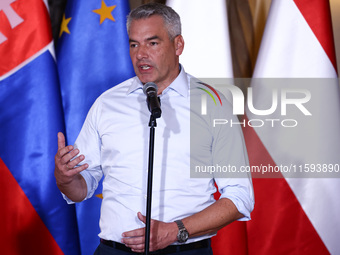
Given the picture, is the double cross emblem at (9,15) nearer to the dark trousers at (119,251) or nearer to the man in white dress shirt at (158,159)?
the man in white dress shirt at (158,159)

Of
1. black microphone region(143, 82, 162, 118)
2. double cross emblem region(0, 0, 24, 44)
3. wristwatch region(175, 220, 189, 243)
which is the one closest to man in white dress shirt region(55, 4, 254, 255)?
wristwatch region(175, 220, 189, 243)

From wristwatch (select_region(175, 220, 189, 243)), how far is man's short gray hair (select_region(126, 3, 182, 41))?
788 millimetres

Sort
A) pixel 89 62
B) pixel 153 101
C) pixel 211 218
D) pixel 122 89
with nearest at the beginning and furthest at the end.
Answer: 1. pixel 153 101
2. pixel 211 218
3. pixel 122 89
4. pixel 89 62

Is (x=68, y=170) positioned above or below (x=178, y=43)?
below

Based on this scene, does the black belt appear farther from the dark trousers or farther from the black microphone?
the black microphone

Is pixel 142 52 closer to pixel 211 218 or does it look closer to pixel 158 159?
pixel 158 159

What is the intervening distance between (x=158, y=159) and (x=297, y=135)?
35.5 inches

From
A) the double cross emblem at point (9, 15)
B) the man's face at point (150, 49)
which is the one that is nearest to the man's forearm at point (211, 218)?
the man's face at point (150, 49)

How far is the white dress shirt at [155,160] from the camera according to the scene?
5.23ft

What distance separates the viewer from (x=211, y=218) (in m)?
1.49

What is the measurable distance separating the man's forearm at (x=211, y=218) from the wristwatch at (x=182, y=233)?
0.6 inches

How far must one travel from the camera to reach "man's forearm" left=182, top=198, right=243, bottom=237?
148cm

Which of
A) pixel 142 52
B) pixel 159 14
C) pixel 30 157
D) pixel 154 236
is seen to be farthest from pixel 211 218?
pixel 30 157

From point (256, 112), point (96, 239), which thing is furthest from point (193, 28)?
point (96, 239)
